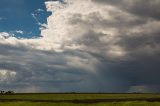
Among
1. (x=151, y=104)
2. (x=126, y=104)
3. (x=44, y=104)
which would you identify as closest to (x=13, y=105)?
(x=44, y=104)

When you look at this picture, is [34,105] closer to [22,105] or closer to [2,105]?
[22,105]

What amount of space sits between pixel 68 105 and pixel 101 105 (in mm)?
10365

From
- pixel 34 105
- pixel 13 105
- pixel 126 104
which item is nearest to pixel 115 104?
pixel 126 104

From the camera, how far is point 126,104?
97.5 metres

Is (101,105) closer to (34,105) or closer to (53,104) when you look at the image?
(53,104)

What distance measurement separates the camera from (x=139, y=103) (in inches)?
3873

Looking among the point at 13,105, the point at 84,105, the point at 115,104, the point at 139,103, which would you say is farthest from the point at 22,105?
the point at 139,103

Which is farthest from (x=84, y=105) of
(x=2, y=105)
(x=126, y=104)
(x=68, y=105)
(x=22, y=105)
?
(x=2, y=105)

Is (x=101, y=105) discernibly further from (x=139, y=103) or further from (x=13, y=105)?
(x=13, y=105)

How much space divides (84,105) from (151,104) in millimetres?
21494

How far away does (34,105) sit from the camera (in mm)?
99250

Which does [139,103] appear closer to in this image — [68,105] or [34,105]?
[68,105]

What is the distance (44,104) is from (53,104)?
3438mm

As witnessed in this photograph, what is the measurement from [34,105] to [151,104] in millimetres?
37166
